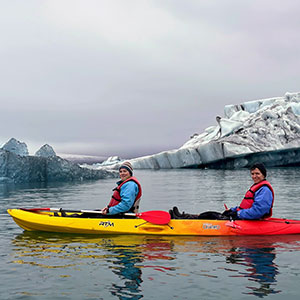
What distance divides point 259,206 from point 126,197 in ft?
8.12

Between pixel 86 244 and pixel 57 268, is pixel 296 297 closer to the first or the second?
pixel 57 268

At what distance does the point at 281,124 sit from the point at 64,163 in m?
20.9

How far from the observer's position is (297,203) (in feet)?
37.9

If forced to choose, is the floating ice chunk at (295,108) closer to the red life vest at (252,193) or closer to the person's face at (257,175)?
the red life vest at (252,193)

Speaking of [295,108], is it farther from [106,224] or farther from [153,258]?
[153,258]

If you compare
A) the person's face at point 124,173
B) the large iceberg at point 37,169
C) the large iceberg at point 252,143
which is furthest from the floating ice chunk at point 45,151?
the person's face at point 124,173

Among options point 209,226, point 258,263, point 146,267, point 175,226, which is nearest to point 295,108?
point 209,226

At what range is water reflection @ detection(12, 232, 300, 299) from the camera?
4.29 metres

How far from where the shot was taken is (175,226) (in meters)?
6.94

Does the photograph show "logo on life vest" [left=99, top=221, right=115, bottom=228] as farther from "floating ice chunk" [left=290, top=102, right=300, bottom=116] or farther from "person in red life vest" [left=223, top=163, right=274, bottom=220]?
"floating ice chunk" [left=290, top=102, right=300, bottom=116]

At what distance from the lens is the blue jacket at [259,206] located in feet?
21.5

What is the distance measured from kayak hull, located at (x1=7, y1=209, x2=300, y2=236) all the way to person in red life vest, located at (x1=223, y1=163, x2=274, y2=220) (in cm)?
16

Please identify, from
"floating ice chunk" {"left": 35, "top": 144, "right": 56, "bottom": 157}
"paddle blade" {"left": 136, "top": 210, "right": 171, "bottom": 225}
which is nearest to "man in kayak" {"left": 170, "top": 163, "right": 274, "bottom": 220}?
"paddle blade" {"left": 136, "top": 210, "right": 171, "bottom": 225}

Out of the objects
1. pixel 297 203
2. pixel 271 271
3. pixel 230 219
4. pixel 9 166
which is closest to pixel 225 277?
pixel 271 271
